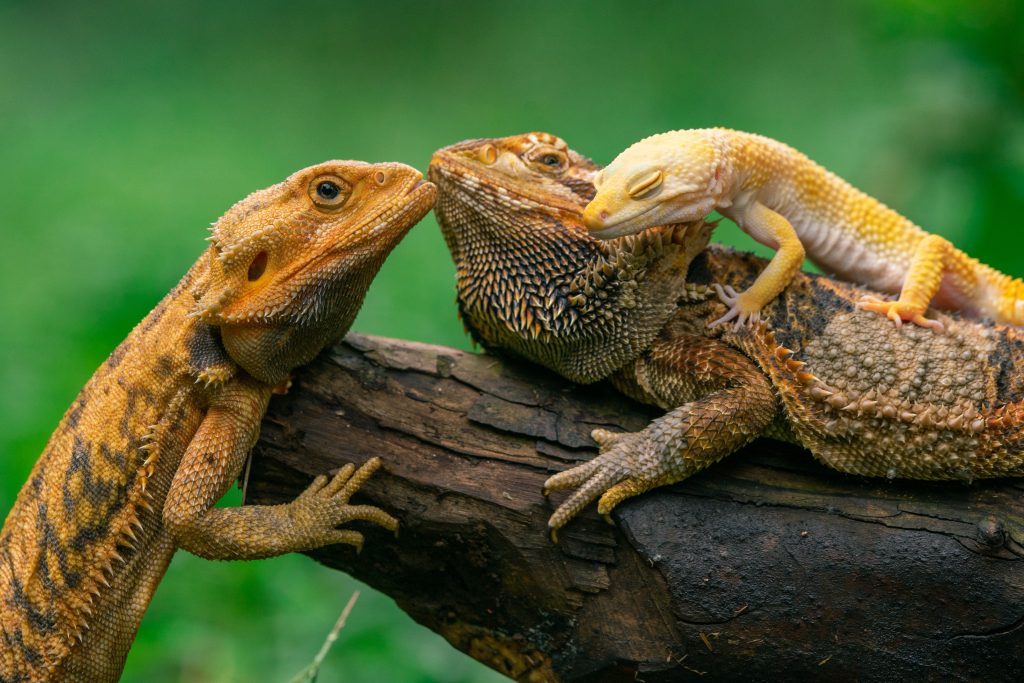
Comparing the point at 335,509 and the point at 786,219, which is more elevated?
the point at 786,219

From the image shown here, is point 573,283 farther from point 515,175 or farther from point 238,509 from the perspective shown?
point 238,509

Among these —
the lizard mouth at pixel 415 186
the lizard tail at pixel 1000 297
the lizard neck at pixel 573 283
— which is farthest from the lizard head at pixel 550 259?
the lizard tail at pixel 1000 297

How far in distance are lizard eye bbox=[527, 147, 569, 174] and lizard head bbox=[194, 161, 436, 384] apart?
0.41 m

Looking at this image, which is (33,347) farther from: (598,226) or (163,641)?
(598,226)

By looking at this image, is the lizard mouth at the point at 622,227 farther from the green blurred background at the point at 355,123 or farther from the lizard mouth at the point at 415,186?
the green blurred background at the point at 355,123

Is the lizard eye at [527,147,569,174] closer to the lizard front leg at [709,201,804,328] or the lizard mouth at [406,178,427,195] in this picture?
the lizard mouth at [406,178,427,195]

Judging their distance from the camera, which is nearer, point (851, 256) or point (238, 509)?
point (238, 509)

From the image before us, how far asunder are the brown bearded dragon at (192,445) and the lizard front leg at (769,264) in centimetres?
110

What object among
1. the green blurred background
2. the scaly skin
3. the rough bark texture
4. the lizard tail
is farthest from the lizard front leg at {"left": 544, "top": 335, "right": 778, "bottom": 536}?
the green blurred background

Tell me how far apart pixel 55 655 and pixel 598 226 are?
225 centimetres

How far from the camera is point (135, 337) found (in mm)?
3242

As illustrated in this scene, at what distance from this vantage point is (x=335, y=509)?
3.05 m

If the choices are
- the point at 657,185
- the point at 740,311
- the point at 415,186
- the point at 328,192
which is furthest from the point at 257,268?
the point at 740,311

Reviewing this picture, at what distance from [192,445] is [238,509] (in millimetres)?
265
